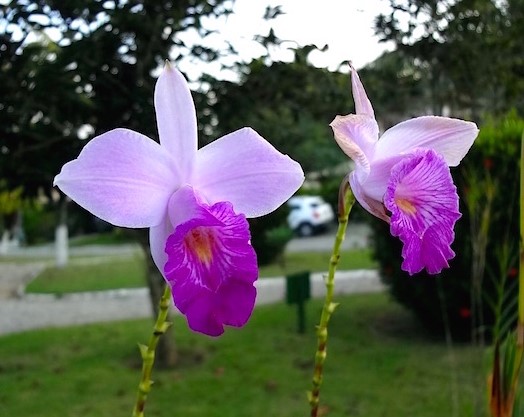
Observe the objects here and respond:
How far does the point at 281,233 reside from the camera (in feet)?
44.9

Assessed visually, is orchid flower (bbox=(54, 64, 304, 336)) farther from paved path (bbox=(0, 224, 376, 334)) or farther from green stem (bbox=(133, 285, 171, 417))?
paved path (bbox=(0, 224, 376, 334))

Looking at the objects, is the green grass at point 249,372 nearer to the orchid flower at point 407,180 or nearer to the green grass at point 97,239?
the orchid flower at point 407,180

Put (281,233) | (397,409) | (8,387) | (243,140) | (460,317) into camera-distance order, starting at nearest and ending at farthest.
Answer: (243,140) → (397,409) → (8,387) → (460,317) → (281,233)

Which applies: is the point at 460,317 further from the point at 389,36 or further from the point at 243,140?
the point at 243,140

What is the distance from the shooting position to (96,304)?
9.72m

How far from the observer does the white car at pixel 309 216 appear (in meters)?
20.6

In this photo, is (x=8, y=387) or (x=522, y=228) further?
(x=8, y=387)

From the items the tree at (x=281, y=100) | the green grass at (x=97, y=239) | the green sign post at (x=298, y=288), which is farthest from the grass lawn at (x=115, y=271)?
the green grass at (x=97, y=239)

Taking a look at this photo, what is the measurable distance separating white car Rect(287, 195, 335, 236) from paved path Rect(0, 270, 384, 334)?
29.4 ft

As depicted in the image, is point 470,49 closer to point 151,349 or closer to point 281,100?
point 281,100

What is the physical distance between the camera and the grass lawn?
11609 mm

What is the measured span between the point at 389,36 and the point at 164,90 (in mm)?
4203

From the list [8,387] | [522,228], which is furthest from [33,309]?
[522,228]

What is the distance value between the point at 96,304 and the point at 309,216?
11.5 meters
